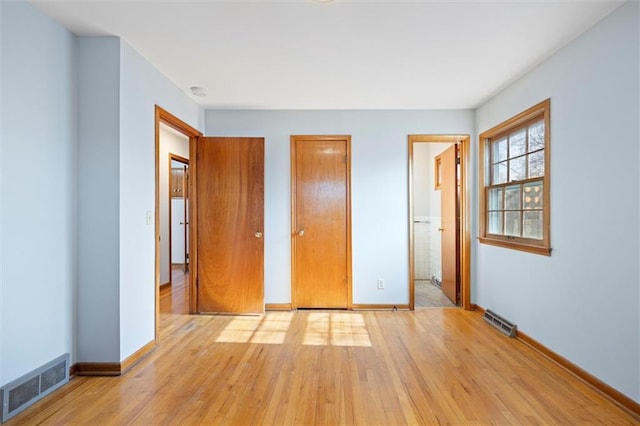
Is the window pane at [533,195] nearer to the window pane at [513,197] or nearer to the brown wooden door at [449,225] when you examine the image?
the window pane at [513,197]

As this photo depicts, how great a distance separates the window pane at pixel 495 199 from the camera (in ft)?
10.9

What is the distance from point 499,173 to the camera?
337 cm

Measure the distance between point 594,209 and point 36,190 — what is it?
11.4 feet

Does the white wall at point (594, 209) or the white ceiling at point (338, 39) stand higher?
the white ceiling at point (338, 39)

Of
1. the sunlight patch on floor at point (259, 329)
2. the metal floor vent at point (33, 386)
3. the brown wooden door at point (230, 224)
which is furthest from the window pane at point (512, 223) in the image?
the metal floor vent at point (33, 386)

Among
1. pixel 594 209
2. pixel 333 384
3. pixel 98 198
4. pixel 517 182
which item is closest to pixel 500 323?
pixel 517 182

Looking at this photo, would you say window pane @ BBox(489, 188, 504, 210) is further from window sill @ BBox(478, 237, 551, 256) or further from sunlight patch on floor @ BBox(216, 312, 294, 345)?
sunlight patch on floor @ BBox(216, 312, 294, 345)

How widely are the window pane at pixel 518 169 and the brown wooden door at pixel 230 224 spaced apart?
2.53m

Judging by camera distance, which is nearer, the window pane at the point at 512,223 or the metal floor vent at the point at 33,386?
the metal floor vent at the point at 33,386

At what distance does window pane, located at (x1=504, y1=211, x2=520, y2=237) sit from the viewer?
118 inches

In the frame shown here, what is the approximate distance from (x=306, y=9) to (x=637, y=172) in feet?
6.87

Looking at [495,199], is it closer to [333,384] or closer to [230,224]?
[333,384]

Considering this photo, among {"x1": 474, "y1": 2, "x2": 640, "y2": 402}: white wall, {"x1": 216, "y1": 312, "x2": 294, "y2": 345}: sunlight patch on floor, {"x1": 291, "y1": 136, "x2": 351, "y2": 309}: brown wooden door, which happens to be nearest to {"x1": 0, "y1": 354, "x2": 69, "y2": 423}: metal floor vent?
{"x1": 216, "y1": 312, "x2": 294, "y2": 345}: sunlight patch on floor

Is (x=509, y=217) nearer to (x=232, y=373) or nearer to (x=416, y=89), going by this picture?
(x=416, y=89)
